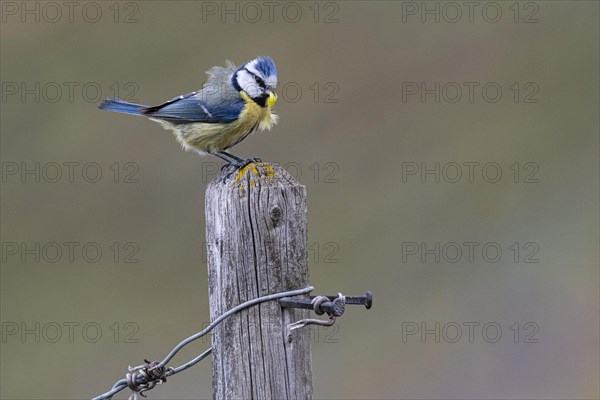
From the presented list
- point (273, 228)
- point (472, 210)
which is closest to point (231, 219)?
point (273, 228)

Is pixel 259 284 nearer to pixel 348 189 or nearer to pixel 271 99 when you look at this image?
pixel 271 99

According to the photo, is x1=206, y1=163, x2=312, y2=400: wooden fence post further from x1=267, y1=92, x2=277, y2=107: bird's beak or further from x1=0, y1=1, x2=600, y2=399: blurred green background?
x1=0, y1=1, x2=600, y2=399: blurred green background

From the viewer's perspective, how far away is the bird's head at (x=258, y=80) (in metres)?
3.81

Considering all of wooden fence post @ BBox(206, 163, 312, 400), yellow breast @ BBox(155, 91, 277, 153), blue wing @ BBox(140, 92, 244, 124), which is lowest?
wooden fence post @ BBox(206, 163, 312, 400)

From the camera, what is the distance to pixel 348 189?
26.0 ft

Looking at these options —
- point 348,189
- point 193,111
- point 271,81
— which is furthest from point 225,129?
point 348,189

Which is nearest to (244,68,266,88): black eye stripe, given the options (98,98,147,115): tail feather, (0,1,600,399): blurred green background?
(98,98,147,115): tail feather

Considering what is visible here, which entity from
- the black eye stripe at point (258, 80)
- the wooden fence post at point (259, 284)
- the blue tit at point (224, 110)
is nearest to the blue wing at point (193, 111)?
the blue tit at point (224, 110)

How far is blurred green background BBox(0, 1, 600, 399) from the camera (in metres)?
6.50

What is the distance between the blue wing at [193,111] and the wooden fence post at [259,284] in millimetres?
1663

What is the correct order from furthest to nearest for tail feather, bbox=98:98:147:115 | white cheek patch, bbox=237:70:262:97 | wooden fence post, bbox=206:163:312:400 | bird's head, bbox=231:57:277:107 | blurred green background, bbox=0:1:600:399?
blurred green background, bbox=0:1:600:399 → tail feather, bbox=98:98:147:115 → white cheek patch, bbox=237:70:262:97 → bird's head, bbox=231:57:277:107 → wooden fence post, bbox=206:163:312:400

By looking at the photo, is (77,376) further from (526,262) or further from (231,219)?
(231,219)

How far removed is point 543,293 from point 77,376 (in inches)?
145

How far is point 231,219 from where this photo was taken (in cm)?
231
